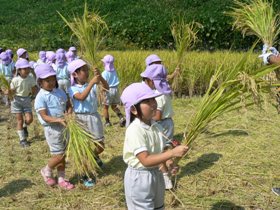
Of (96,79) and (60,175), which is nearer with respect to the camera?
(96,79)

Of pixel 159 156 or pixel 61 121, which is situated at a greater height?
pixel 159 156

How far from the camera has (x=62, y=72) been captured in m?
8.74

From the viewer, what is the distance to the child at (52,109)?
4586 mm

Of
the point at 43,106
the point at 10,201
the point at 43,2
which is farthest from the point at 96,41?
the point at 43,2

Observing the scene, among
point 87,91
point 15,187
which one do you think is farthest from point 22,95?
point 87,91

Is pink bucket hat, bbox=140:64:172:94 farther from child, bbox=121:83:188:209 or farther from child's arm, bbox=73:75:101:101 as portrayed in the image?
child, bbox=121:83:188:209

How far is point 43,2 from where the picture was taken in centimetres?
3147

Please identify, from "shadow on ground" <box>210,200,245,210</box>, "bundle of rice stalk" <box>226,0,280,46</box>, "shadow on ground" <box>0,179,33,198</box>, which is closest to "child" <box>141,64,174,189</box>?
"shadow on ground" <box>210,200,245,210</box>

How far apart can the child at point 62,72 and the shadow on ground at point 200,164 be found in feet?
12.7

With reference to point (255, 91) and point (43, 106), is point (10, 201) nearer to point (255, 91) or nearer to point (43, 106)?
point (43, 106)

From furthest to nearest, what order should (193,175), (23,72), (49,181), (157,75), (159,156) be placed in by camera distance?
(23,72) → (193,175) → (49,181) → (157,75) → (159,156)

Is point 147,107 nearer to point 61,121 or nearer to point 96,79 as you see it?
point 61,121

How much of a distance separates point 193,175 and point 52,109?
71.2 inches

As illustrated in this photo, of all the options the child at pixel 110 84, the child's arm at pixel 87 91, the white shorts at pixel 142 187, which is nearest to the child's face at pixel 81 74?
the child's arm at pixel 87 91
